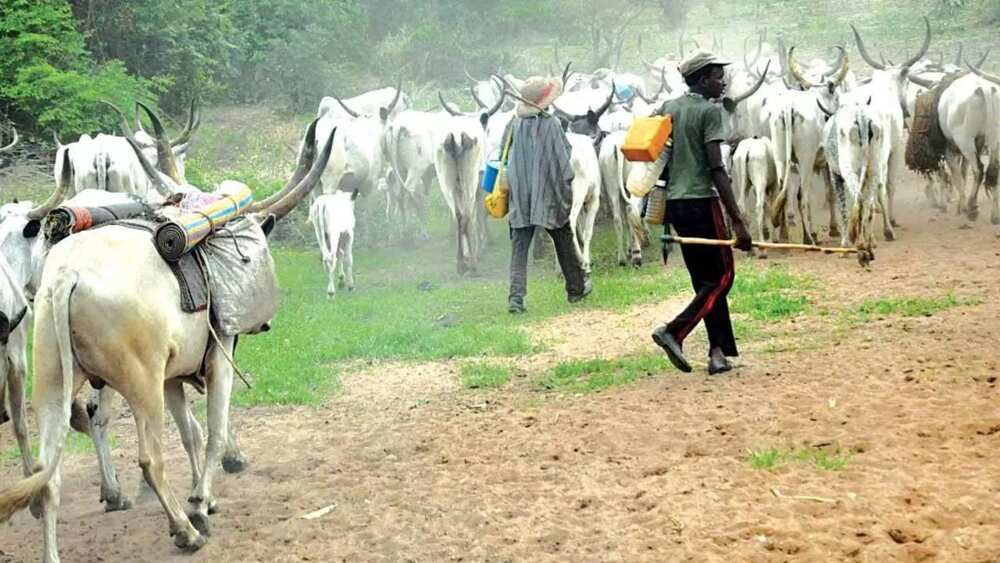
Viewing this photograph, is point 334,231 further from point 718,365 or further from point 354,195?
point 718,365

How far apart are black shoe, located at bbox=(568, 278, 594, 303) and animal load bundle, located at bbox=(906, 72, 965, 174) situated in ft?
16.3

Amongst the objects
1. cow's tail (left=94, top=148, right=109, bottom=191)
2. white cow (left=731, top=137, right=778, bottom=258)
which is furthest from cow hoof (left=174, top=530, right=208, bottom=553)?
white cow (left=731, top=137, right=778, bottom=258)

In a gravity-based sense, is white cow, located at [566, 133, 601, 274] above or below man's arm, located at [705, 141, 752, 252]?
below

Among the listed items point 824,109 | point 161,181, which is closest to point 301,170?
point 161,181

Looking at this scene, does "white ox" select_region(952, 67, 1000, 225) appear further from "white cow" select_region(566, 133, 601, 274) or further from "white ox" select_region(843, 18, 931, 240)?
"white cow" select_region(566, 133, 601, 274)

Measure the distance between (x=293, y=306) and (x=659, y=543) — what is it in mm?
8282

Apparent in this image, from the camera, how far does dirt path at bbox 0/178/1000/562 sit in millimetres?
5047

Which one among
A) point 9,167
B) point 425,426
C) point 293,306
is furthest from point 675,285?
point 9,167

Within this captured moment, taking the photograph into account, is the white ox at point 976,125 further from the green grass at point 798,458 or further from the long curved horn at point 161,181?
the long curved horn at point 161,181

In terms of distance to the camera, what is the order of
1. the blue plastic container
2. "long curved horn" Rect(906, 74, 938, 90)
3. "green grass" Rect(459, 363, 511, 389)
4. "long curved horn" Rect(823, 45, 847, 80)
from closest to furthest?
"green grass" Rect(459, 363, 511, 389) → the blue plastic container → "long curved horn" Rect(823, 45, 847, 80) → "long curved horn" Rect(906, 74, 938, 90)

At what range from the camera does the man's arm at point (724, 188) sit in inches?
304

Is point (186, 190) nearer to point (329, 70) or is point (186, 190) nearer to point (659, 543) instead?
point (659, 543)

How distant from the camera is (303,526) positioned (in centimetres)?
587

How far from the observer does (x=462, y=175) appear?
1456 cm
